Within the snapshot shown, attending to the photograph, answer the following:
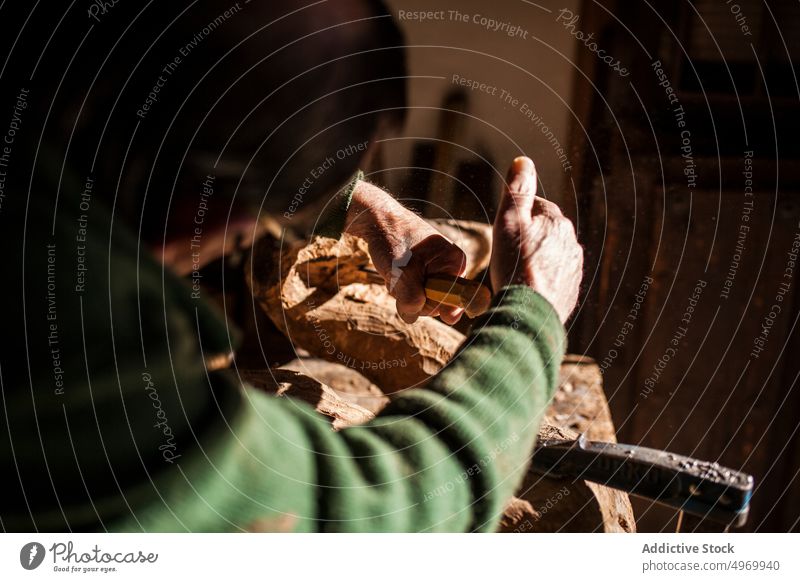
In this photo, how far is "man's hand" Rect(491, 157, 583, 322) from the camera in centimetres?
44

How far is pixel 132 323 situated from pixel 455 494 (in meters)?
0.20

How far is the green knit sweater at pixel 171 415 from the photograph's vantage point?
1.01ft

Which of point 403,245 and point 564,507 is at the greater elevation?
point 403,245

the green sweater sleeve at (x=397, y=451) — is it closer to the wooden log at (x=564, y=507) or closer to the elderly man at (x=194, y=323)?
the elderly man at (x=194, y=323)

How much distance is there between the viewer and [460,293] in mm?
525

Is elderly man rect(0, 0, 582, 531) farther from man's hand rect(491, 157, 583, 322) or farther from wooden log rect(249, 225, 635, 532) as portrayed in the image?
wooden log rect(249, 225, 635, 532)

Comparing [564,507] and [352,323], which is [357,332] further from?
[564,507]

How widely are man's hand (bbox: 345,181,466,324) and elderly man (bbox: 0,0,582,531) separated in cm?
13

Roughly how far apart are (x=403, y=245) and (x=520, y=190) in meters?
0.14

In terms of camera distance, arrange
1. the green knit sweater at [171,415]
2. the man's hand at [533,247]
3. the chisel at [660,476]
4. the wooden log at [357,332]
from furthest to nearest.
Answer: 1. the wooden log at [357,332]
2. the chisel at [660,476]
3. the man's hand at [533,247]
4. the green knit sweater at [171,415]

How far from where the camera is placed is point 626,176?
2.49ft

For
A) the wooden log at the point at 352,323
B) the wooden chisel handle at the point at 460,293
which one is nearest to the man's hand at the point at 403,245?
the wooden chisel handle at the point at 460,293

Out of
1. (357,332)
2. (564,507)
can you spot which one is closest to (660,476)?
(564,507)
